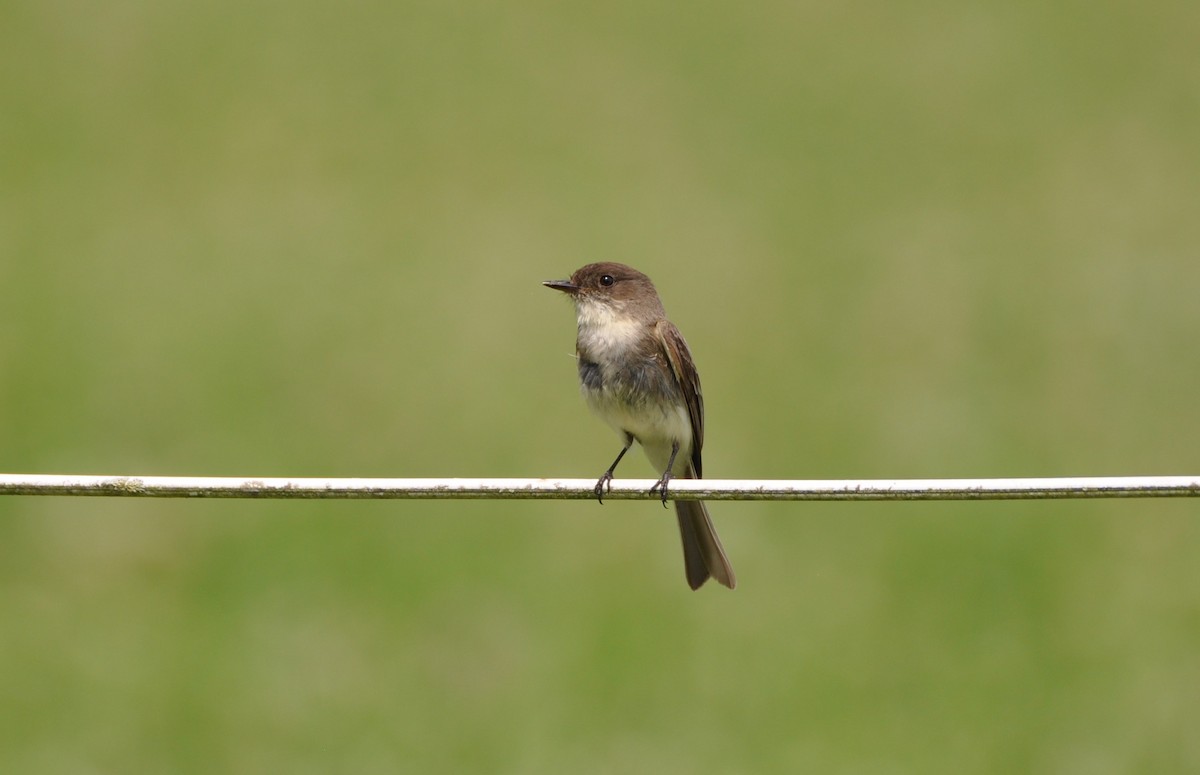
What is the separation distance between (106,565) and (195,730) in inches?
71.5

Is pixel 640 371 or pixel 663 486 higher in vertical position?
pixel 640 371

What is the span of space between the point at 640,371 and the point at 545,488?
222cm

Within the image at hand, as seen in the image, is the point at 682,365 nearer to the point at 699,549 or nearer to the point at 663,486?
the point at 699,549

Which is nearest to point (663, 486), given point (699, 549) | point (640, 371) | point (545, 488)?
point (545, 488)

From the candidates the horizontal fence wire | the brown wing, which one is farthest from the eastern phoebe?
the horizontal fence wire

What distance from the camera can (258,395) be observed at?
10.3m

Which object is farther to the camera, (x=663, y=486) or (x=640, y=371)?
(x=640, y=371)

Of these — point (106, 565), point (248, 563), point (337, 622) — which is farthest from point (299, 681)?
point (106, 565)

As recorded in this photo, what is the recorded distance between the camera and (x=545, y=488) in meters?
4.32

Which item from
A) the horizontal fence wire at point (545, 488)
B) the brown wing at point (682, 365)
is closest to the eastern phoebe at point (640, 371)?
the brown wing at point (682, 365)

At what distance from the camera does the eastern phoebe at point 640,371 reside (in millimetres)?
6492

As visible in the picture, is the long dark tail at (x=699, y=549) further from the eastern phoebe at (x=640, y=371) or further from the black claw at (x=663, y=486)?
the black claw at (x=663, y=486)

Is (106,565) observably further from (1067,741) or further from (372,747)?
(1067,741)

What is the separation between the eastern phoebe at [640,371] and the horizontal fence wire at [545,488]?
219 cm
